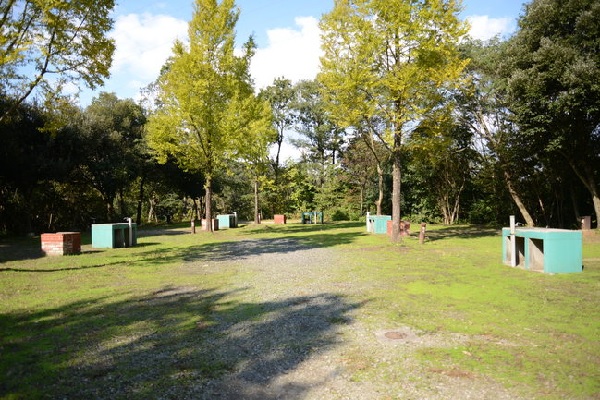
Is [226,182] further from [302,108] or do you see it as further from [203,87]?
[203,87]

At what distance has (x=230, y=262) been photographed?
37.2 ft

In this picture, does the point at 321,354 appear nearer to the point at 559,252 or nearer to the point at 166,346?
the point at 166,346

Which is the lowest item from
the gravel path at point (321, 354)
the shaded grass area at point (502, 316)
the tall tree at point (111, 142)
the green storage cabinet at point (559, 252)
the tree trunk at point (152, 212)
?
the gravel path at point (321, 354)

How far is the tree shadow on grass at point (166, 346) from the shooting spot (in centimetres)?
359

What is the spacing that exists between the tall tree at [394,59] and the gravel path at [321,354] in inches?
394

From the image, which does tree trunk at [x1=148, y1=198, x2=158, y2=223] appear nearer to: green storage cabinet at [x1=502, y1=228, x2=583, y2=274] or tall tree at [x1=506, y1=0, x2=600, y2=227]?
tall tree at [x1=506, y1=0, x2=600, y2=227]

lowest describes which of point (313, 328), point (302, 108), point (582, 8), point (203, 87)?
A: point (313, 328)

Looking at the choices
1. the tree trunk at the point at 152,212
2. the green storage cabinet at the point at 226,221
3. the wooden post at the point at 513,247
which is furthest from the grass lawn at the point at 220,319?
the tree trunk at the point at 152,212

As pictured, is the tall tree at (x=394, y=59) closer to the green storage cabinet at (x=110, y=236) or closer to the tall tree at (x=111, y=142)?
the green storage cabinet at (x=110, y=236)

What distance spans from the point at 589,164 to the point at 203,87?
19596 mm

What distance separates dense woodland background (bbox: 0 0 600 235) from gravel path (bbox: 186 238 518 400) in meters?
8.78

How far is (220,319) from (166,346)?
1.13 m

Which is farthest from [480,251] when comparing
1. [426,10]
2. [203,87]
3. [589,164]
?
[203,87]

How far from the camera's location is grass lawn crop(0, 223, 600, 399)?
3.79 meters
